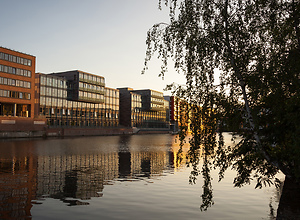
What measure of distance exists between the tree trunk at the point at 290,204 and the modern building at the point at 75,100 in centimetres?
11766

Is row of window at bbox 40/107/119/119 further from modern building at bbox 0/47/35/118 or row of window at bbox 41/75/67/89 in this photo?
modern building at bbox 0/47/35/118

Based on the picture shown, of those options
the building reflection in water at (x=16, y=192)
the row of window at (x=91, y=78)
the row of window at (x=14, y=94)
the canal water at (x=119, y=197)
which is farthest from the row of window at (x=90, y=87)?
the canal water at (x=119, y=197)

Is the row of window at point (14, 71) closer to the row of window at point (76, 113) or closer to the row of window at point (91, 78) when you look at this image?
the row of window at point (76, 113)

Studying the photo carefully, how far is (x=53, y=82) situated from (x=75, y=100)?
15097 mm

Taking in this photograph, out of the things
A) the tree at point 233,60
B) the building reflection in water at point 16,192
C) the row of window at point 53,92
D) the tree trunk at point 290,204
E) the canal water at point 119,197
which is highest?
the row of window at point 53,92

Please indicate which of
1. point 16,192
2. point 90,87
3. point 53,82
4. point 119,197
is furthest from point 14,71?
point 119,197

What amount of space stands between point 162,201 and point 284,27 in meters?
9.04

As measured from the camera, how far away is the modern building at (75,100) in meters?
123

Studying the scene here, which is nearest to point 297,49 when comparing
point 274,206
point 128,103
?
point 274,206

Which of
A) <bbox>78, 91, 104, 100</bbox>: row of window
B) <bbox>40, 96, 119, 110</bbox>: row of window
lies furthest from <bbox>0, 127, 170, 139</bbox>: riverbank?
<bbox>78, 91, 104, 100</bbox>: row of window

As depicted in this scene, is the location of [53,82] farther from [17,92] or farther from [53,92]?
[17,92]

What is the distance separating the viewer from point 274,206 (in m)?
13.4

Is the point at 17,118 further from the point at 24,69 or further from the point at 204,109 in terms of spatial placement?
the point at 204,109

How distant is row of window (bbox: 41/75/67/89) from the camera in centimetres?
12244
